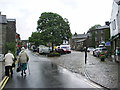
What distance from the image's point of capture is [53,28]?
133 feet

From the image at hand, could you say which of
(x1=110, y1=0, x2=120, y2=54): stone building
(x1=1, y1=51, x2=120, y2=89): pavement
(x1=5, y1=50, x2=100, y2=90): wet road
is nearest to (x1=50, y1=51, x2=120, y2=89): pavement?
(x1=1, y1=51, x2=120, y2=89): pavement

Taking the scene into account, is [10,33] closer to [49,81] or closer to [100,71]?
[100,71]

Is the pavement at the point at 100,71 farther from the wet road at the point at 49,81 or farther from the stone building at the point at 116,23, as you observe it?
the stone building at the point at 116,23

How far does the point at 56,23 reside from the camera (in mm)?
41219

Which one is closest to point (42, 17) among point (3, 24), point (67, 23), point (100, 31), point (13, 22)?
point (67, 23)

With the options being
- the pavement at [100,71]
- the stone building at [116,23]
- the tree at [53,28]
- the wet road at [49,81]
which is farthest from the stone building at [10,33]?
the wet road at [49,81]

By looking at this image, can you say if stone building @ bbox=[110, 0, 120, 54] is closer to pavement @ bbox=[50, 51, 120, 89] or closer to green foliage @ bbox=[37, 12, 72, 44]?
pavement @ bbox=[50, 51, 120, 89]

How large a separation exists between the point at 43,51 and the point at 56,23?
29.0 ft

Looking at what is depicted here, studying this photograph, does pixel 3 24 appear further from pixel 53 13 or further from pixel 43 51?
pixel 43 51

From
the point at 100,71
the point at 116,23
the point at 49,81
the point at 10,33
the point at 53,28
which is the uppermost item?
the point at 53,28

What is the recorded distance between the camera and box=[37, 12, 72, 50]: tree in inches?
1599

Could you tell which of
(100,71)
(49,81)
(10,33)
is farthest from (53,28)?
(49,81)

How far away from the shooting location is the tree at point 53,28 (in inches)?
1599

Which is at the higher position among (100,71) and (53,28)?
(53,28)
